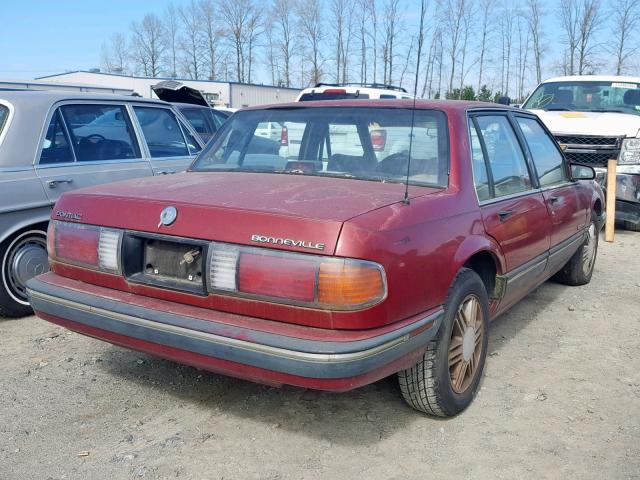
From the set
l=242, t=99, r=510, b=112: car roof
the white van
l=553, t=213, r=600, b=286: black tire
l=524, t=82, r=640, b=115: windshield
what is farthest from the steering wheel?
l=524, t=82, r=640, b=115: windshield

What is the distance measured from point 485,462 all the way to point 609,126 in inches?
262

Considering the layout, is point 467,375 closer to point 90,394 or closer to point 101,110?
point 90,394

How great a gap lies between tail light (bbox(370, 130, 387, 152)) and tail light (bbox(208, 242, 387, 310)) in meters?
1.13

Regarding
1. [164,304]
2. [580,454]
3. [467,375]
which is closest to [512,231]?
[467,375]

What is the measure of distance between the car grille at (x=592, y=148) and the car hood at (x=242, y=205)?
6.00 m

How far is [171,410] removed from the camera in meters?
3.27

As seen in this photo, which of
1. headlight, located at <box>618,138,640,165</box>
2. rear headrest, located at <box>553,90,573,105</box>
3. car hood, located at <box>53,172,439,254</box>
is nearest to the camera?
car hood, located at <box>53,172,439,254</box>

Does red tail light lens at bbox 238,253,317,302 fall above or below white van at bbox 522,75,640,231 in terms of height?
below

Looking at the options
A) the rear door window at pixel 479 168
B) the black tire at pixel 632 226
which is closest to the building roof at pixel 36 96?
the rear door window at pixel 479 168

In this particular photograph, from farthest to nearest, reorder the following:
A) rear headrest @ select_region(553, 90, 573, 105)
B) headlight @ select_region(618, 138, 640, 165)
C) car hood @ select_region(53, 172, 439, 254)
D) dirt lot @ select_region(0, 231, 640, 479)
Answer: rear headrest @ select_region(553, 90, 573, 105) < headlight @ select_region(618, 138, 640, 165) < dirt lot @ select_region(0, 231, 640, 479) < car hood @ select_region(53, 172, 439, 254)

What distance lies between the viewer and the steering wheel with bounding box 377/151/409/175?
10.9 feet

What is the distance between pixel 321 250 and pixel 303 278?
0.44 feet

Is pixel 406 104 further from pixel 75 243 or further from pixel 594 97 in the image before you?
pixel 594 97

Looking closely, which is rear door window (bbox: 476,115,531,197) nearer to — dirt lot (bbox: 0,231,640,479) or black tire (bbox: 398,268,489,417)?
black tire (bbox: 398,268,489,417)
